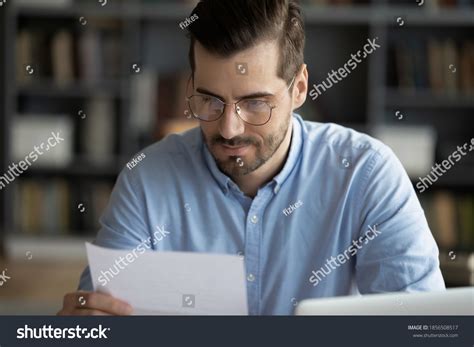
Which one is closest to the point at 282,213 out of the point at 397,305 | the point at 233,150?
the point at 233,150

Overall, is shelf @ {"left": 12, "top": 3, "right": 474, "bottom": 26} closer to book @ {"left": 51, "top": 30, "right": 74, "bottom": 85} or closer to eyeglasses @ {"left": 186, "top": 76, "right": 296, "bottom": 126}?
book @ {"left": 51, "top": 30, "right": 74, "bottom": 85}

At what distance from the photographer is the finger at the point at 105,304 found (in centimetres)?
117

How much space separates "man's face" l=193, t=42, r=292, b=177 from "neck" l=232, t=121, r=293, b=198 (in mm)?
35

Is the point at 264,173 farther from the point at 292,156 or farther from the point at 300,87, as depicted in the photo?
the point at 300,87

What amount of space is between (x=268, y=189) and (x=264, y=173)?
4 centimetres

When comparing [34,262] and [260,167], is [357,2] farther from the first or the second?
[260,167]

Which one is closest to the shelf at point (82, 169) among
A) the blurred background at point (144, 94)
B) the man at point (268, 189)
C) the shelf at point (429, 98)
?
the blurred background at point (144, 94)

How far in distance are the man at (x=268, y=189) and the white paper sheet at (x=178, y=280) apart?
0.31 m

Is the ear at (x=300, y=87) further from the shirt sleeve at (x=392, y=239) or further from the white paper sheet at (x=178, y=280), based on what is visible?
the white paper sheet at (x=178, y=280)

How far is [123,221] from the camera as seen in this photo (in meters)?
1.50
